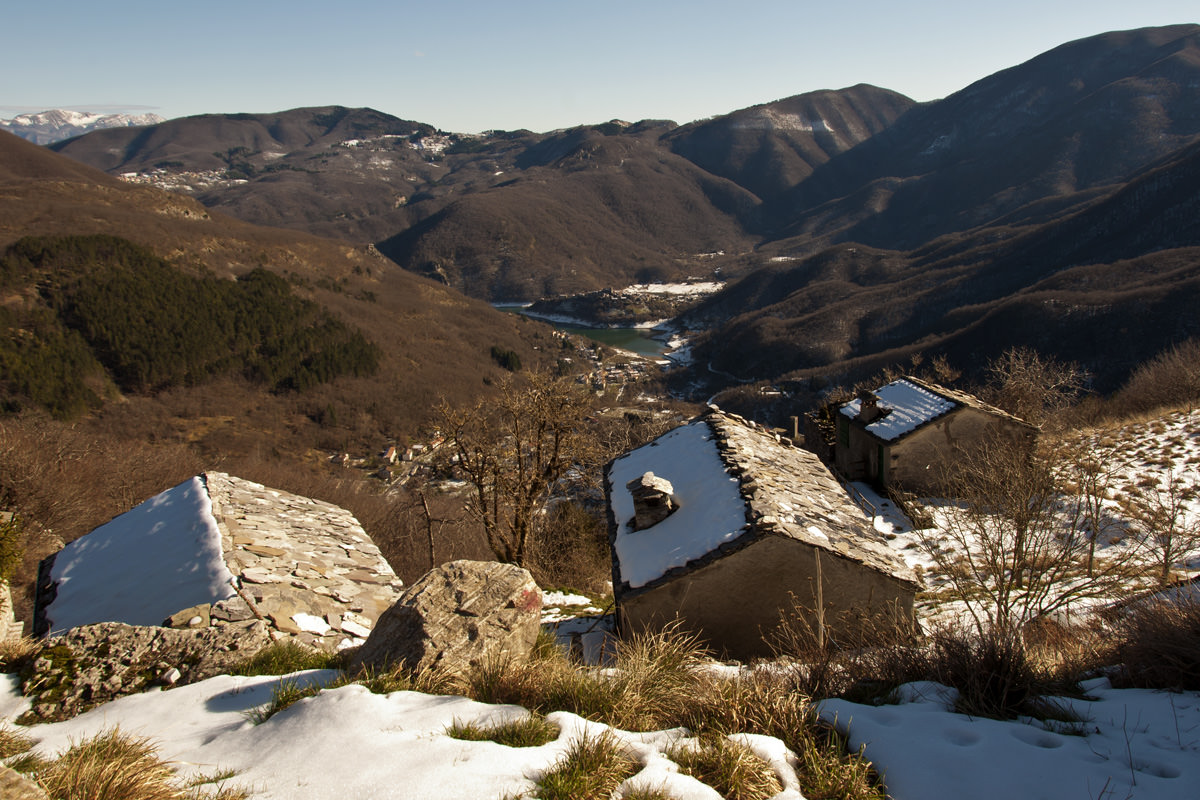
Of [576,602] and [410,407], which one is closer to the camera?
[576,602]

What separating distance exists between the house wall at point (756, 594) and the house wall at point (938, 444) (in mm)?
9252

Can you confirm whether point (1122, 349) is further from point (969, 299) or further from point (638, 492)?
point (638, 492)

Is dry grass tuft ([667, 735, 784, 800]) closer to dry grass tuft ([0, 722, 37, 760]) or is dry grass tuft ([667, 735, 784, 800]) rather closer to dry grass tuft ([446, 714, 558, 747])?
dry grass tuft ([446, 714, 558, 747])

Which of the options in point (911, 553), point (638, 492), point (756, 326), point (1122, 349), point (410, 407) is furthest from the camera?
point (756, 326)

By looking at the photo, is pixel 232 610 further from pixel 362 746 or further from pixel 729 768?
pixel 729 768

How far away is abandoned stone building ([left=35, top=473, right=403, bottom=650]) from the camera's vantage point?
764 cm

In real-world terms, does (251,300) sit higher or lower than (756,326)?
higher

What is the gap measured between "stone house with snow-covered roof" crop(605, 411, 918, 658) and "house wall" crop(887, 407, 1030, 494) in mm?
7615

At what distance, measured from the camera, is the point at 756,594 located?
27.9 feet

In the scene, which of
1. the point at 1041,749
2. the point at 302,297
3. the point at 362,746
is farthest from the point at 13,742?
the point at 302,297

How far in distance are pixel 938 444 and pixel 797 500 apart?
913cm

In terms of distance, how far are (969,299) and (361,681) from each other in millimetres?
119198

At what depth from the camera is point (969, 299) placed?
10294cm

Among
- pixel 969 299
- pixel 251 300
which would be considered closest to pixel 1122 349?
pixel 969 299
